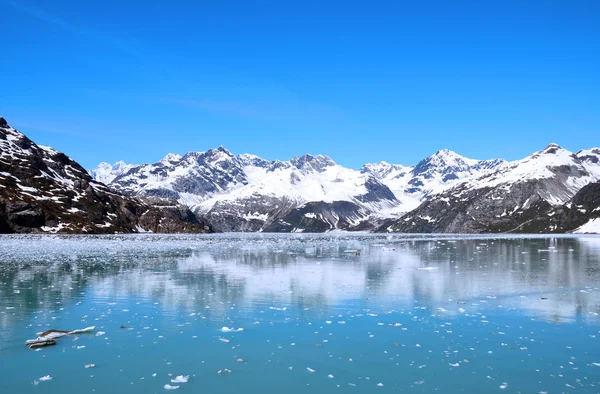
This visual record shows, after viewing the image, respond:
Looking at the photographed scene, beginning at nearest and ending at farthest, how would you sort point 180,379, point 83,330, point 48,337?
point 180,379
point 48,337
point 83,330

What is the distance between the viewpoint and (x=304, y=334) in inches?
1030

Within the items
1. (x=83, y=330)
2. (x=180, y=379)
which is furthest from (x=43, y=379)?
(x=83, y=330)

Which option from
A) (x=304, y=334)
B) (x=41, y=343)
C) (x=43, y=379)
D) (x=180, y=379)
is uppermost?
(x=304, y=334)

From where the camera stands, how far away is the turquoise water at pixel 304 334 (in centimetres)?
1892

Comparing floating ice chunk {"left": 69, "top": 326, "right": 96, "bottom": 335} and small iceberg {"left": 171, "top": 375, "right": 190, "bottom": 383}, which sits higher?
floating ice chunk {"left": 69, "top": 326, "right": 96, "bottom": 335}

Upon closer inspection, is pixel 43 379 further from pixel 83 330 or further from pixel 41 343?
pixel 83 330

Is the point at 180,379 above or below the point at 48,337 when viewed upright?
below

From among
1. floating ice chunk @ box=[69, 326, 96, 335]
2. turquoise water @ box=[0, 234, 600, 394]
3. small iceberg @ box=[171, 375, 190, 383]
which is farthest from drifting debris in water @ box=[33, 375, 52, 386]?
floating ice chunk @ box=[69, 326, 96, 335]

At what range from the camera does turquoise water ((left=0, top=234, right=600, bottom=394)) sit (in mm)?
18922

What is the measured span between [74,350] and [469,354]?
18.2 meters

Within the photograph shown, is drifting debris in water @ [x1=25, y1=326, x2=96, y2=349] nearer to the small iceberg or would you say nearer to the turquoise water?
the turquoise water

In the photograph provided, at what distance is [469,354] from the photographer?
Answer: 73.5ft

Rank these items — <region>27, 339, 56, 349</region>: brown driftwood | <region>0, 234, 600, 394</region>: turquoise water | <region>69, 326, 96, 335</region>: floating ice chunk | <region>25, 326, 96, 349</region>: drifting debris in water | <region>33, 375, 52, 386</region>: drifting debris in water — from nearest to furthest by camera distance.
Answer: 1. <region>33, 375, 52, 386</region>: drifting debris in water
2. <region>0, 234, 600, 394</region>: turquoise water
3. <region>27, 339, 56, 349</region>: brown driftwood
4. <region>25, 326, 96, 349</region>: drifting debris in water
5. <region>69, 326, 96, 335</region>: floating ice chunk

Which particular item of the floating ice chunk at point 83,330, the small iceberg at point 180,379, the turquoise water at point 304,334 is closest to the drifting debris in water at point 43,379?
the turquoise water at point 304,334
